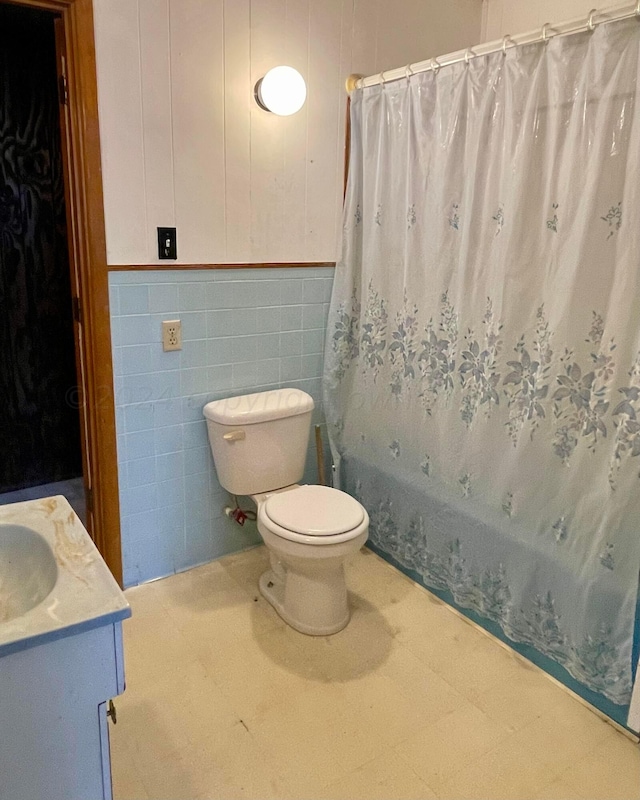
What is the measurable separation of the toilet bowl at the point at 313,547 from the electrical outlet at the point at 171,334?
641 mm

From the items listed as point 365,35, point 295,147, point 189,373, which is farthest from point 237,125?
point 189,373

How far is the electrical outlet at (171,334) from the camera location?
2184 millimetres

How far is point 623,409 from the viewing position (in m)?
1.62

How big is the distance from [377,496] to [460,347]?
78 centimetres

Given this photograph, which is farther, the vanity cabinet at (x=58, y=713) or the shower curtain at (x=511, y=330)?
the shower curtain at (x=511, y=330)

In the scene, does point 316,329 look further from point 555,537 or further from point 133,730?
point 133,730

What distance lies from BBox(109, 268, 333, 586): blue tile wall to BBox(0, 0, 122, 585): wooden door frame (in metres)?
0.04

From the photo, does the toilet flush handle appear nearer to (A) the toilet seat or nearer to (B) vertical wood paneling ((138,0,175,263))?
(A) the toilet seat

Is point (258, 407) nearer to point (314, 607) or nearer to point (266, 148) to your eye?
point (314, 607)

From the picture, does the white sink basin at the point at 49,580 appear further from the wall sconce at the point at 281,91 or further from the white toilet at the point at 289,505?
the wall sconce at the point at 281,91

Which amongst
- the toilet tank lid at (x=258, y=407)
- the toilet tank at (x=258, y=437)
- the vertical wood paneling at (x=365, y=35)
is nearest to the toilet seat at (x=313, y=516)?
the toilet tank at (x=258, y=437)

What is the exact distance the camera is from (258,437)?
7.50ft

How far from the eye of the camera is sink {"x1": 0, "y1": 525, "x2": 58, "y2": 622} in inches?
→ 44.4

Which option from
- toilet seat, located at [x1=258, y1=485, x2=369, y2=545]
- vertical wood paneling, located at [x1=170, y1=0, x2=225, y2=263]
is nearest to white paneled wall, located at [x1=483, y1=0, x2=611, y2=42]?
vertical wood paneling, located at [x1=170, y1=0, x2=225, y2=263]
